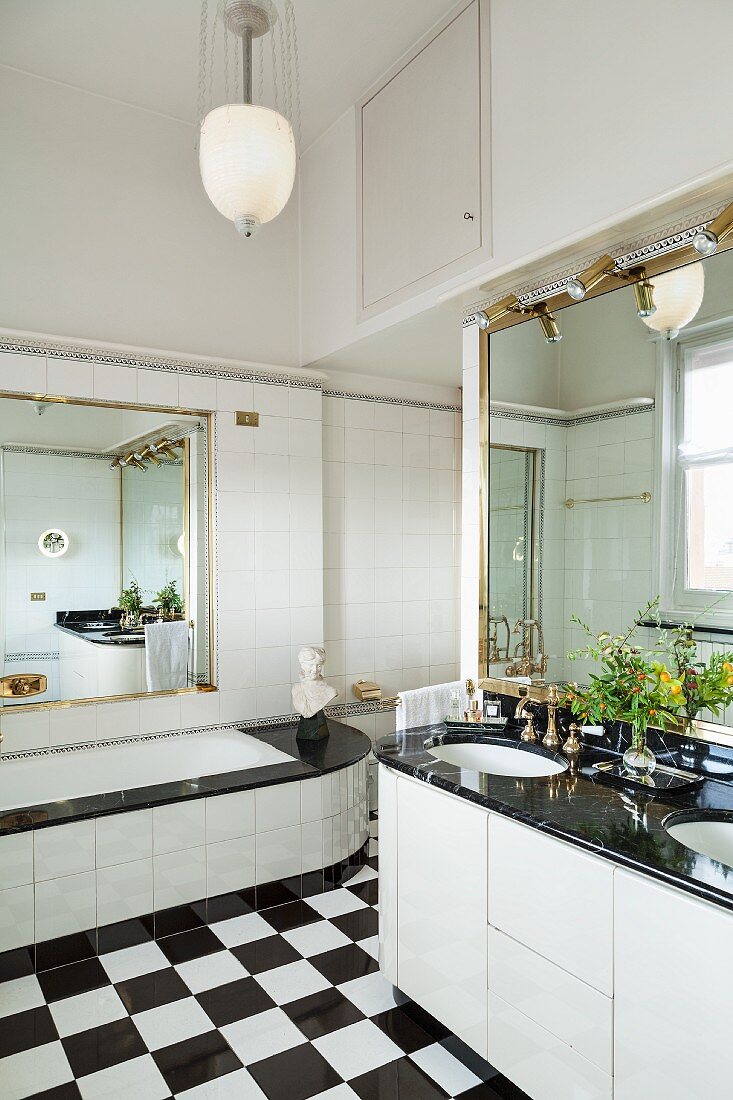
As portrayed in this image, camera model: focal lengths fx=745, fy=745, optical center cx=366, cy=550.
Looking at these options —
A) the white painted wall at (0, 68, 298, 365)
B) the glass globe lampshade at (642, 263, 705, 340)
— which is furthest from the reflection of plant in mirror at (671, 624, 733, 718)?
the white painted wall at (0, 68, 298, 365)

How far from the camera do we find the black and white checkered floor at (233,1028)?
1.87 metres

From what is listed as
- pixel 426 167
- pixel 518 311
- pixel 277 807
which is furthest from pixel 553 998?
pixel 426 167

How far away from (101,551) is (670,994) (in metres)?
2.76

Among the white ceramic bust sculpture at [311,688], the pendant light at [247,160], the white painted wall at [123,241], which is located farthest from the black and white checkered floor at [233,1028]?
the white painted wall at [123,241]

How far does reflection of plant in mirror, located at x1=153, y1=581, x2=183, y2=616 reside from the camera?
3506 millimetres

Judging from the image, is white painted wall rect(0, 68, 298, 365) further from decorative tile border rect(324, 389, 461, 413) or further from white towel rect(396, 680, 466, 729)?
white towel rect(396, 680, 466, 729)

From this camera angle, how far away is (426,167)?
277cm

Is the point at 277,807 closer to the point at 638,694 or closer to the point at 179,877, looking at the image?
the point at 179,877

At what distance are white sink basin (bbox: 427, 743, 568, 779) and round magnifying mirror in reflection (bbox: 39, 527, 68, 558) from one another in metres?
1.89

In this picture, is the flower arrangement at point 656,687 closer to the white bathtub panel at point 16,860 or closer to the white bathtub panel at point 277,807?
the white bathtub panel at point 277,807

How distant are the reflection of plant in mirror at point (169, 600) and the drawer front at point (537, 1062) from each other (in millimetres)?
2269

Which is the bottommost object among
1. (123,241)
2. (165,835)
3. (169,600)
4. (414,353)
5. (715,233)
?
(165,835)

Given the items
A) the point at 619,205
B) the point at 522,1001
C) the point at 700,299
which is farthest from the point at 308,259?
the point at 522,1001

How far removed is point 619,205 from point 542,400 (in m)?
0.62
